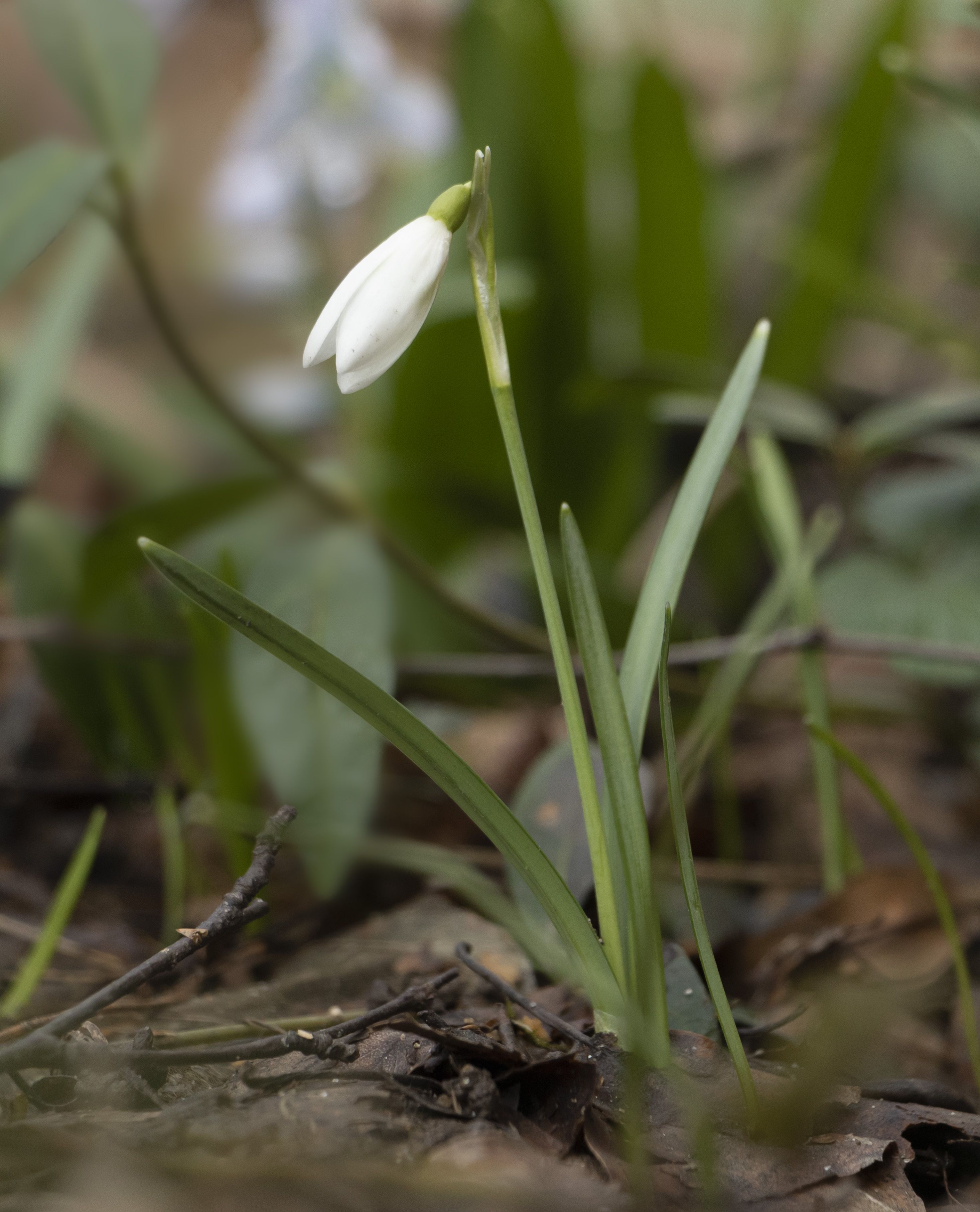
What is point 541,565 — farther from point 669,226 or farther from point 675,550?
point 669,226

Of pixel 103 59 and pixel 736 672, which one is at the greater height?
pixel 103 59

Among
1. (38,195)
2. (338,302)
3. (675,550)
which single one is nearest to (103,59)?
(38,195)

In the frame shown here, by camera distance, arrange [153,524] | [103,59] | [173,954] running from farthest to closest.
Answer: [153,524]
[103,59]
[173,954]

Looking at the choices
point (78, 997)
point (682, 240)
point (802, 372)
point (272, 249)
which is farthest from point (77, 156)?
point (272, 249)

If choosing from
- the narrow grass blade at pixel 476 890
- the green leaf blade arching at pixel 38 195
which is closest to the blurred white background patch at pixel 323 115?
the green leaf blade arching at pixel 38 195

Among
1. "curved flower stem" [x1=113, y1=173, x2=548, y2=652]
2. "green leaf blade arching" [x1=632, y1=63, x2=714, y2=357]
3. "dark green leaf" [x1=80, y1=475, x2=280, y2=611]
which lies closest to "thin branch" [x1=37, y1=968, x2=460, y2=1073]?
"curved flower stem" [x1=113, y1=173, x2=548, y2=652]
